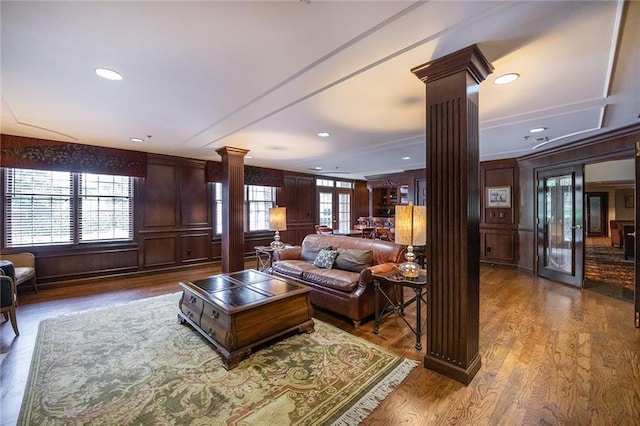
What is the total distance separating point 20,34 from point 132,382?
2.57 meters

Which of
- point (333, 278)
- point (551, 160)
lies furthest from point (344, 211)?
point (333, 278)

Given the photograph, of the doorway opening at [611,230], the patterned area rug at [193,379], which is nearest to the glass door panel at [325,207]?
the patterned area rug at [193,379]

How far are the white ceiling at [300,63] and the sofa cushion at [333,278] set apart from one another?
6.55 feet

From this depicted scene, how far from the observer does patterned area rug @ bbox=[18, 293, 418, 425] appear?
1769mm

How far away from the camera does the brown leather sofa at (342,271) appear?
3.09 metres

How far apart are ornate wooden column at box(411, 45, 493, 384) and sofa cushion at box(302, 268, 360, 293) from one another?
1076 millimetres

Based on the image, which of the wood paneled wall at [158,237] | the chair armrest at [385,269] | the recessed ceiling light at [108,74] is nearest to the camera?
the recessed ceiling light at [108,74]

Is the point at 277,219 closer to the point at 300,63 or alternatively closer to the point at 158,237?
the point at 158,237

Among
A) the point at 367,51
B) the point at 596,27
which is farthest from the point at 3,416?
the point at 596,27

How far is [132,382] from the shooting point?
2.10m

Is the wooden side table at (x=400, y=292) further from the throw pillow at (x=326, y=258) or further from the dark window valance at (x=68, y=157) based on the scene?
the dark window valance at (x=68, y=157)

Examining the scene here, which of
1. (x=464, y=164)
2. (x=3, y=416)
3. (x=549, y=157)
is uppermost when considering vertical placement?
(x=549, y=157)

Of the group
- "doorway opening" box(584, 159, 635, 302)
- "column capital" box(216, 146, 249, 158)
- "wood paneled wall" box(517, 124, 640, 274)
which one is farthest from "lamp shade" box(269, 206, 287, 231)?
"doorway opening" box(584, 159, 635, 302)

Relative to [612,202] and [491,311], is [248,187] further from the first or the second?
[612,202]
